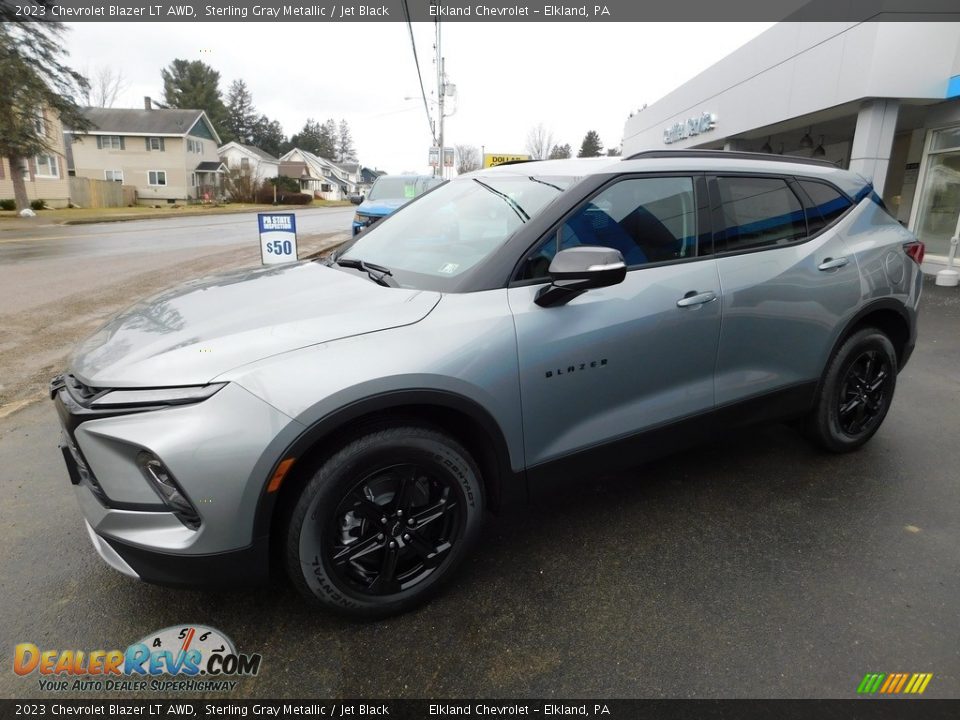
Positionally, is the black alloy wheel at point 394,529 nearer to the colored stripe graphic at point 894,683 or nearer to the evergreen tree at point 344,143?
the colored stripe graphic at point 894,683

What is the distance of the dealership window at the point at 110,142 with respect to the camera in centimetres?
5091

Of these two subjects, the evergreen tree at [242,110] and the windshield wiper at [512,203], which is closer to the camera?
the windshield wiper at [512,203]

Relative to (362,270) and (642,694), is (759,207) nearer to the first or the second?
(362,270)

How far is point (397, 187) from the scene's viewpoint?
1402 cm

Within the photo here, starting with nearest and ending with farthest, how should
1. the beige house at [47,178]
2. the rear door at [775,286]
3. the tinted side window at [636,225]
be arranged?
the tinted side window at [636,225], the rear door at [775,286], the beige house at [47,178]

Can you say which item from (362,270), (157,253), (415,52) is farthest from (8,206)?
(362,270)

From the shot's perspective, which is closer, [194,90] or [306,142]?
[194,90]

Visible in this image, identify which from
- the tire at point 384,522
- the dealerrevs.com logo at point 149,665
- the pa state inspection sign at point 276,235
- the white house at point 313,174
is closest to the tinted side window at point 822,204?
the tire at point 384,522

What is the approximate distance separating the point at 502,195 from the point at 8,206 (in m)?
40.0

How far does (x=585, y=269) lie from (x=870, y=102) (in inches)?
479

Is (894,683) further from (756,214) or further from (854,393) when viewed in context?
(756,214)

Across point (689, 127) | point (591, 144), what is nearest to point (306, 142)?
point (591, 144)

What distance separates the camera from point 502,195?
9.78 ft

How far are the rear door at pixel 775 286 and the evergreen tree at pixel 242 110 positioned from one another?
105099mm
